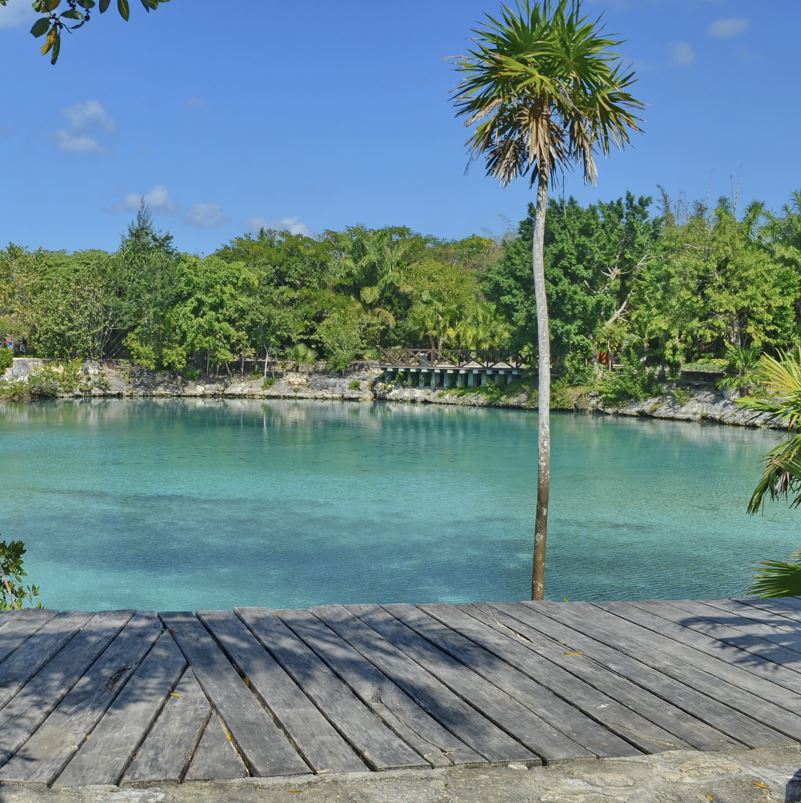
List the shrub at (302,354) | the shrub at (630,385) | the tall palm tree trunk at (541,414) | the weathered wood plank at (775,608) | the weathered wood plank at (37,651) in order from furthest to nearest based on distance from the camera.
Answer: the shrub at (302,354), the shrub at (630,385), the tall palm tree trunk at (541,414), the weathered wood plank at (775,608), the weathered wood plank at (37,651)

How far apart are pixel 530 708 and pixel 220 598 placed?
9061 millimetres

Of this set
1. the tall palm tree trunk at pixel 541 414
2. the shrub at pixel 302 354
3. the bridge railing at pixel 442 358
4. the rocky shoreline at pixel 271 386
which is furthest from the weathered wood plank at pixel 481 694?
the shrub at pixel 302 354

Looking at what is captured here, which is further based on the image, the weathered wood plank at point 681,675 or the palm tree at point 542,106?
the palm tree at point 542,106

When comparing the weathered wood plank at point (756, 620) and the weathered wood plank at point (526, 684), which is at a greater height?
the weathered wood plank at point (756, 620)

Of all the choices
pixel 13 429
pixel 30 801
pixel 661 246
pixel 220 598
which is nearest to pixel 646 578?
pixel 220 598

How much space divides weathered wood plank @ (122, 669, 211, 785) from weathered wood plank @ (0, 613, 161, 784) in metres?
0.20

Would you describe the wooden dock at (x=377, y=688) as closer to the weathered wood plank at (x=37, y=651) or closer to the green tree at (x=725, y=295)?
the weathered wood plank at (x=37, y=651)

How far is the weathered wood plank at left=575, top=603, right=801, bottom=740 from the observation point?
318 cm

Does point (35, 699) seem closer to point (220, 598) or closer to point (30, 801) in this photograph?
point (30, 801)

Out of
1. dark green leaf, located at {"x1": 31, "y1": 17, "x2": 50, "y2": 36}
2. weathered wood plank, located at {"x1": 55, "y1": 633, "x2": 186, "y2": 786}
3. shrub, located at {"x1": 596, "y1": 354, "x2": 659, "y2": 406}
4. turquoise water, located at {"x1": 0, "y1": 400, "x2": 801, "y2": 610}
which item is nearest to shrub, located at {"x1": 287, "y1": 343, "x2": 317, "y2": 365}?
shrub, located at {"x1": 596, "y1": 354, "x2": 659, "y2": 406}

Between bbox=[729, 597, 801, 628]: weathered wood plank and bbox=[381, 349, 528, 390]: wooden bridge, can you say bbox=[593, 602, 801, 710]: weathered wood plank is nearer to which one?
bbox=[729, 597, 801, 628]: weathered wood plank

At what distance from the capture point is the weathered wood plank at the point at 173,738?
2588mm

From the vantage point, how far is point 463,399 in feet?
157

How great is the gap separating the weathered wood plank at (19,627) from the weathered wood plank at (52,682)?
0.66ft
